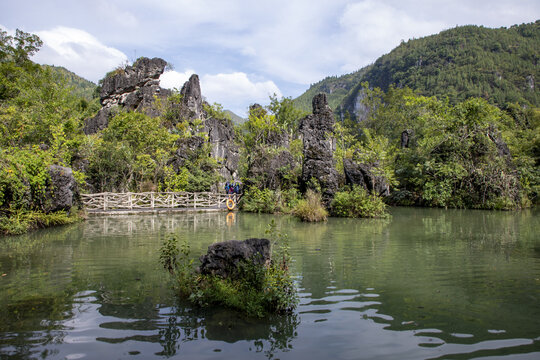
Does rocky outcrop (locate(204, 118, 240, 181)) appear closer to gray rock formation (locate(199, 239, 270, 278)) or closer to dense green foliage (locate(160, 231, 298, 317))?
gray rock formation (locate(199, 239, 270, 278))

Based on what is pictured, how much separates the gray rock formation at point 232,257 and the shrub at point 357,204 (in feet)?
38.5

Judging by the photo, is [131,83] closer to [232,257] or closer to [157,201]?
[157,201]

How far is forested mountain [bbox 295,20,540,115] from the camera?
68312 mm

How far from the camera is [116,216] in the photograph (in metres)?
17.8

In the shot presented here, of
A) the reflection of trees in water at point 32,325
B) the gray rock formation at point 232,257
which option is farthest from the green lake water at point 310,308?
the gray rock formation at point 232,257

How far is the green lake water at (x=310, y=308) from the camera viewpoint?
3469 mm

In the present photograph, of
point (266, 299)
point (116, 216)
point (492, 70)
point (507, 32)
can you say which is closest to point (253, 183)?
point (116, 216)

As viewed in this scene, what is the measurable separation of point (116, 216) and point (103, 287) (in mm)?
13250

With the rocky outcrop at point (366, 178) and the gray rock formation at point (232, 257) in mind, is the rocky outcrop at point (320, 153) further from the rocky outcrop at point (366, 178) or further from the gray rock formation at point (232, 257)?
the gray rock formation at point (232, 257)

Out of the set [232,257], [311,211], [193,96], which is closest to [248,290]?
[232,257]

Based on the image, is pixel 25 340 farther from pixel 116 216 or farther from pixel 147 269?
pixel 116 216

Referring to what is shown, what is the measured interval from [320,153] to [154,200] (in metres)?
9.93

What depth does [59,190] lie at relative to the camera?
1357 cm

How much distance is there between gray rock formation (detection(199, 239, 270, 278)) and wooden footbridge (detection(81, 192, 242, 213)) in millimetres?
15409
